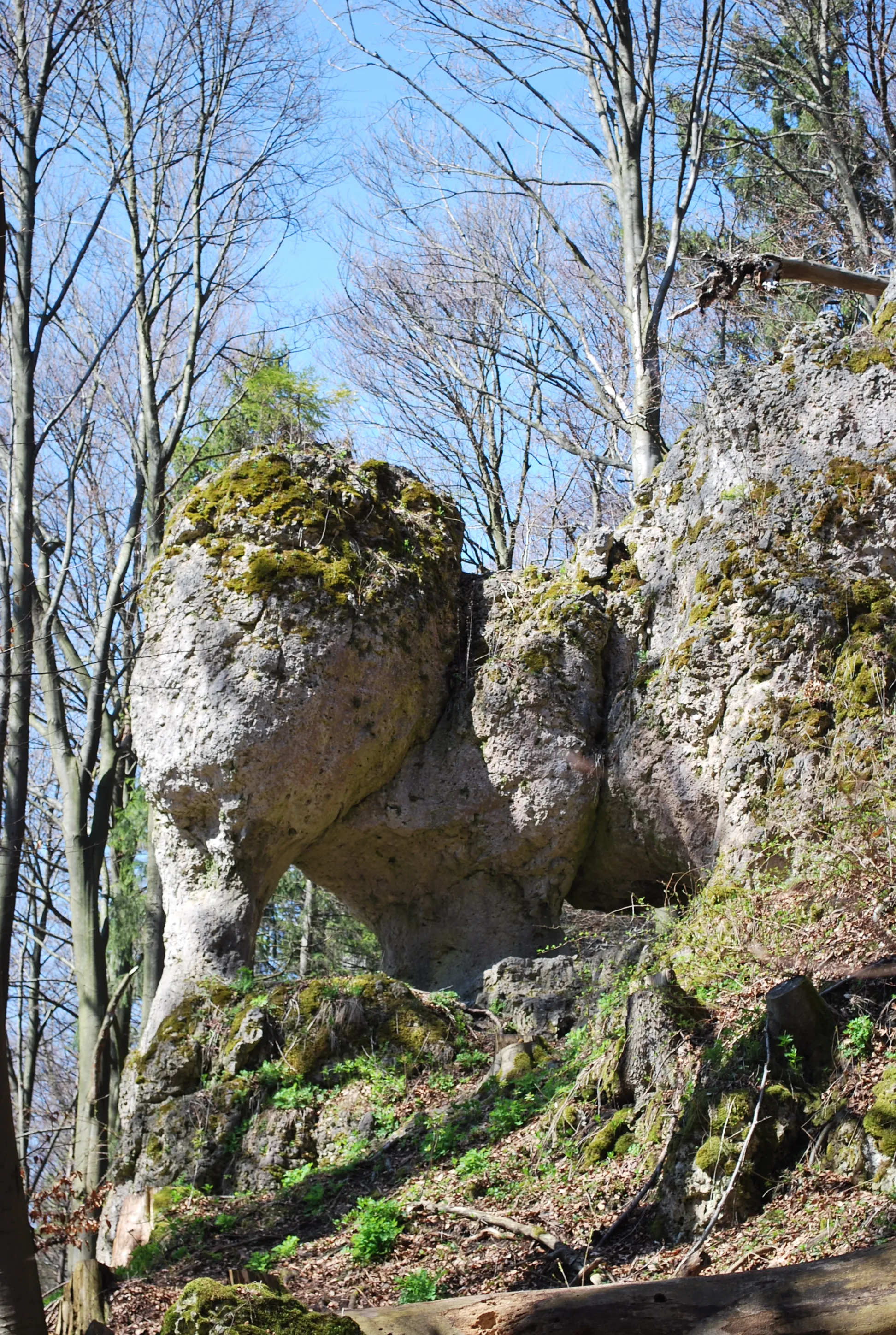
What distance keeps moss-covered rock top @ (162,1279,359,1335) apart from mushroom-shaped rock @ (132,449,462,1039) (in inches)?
168

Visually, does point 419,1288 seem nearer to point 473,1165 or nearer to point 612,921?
point 473,1165

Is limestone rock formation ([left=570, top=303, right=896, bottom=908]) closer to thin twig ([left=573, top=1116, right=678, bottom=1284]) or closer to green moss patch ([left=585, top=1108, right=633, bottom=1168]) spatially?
green moss patch ([left=585, top=1108, right=633, bottom=1168])

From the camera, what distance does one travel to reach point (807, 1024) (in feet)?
14.2

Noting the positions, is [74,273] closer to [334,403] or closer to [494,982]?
[334,403]

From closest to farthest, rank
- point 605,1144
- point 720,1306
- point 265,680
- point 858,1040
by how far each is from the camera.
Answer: point 720,1306 < point 858,1040 < point 605,1144 < point 265,680

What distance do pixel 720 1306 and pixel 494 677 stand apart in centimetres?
546

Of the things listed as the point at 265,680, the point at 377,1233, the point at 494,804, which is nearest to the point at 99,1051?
the point at 265,680

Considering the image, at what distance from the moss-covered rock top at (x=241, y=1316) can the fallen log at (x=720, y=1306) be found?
25 centimetres

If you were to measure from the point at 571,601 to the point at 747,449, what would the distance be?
5.18 feet

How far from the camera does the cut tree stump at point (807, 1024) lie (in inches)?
169

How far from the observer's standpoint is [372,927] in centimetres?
878

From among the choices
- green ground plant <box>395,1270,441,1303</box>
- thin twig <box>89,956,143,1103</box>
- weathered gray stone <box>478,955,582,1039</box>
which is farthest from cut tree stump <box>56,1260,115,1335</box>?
thin twig <box>89,956,143,1103</box>

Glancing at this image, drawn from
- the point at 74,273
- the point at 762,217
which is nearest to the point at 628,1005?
the point at 74,273

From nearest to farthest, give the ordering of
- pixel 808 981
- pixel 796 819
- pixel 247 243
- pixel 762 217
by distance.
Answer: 1. pixel 808 981
2. pixel 796 819
3. pixel 247 243
4. pixel 762 217
